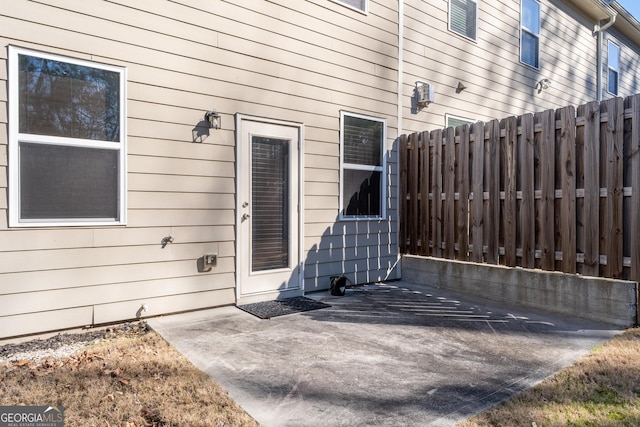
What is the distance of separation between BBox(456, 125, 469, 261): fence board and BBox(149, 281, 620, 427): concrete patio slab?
2.51 ft

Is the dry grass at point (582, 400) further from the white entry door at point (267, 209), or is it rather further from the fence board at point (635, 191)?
the white entry door at point (267, 209)

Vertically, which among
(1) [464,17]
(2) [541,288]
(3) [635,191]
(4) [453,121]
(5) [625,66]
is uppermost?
(5) [625,66]

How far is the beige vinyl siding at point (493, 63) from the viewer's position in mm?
5973

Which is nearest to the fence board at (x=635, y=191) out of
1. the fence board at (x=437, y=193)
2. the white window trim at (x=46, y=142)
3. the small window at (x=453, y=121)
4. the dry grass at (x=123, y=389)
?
the fence board at (x=437, y=193)

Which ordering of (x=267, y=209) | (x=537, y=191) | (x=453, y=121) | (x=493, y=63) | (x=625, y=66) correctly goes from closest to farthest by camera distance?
(x=537, y=191) → (x=267, y=209) → (x=453, y=121) → (x=493, y=63) → (x=625, y=66)

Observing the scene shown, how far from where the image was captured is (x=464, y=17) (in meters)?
6.63

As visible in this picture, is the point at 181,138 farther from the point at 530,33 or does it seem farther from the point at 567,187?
the point at 530,33

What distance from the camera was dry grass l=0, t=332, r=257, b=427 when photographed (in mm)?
1990

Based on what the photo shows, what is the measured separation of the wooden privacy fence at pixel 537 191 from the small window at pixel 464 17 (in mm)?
2323

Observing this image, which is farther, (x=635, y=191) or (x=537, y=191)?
(x=537, y=191)

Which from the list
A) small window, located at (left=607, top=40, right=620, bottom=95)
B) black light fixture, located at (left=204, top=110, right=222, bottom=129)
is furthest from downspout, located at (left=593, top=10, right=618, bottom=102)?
black light fixture, located at (left=204, top=110, right=222, bottom=129)

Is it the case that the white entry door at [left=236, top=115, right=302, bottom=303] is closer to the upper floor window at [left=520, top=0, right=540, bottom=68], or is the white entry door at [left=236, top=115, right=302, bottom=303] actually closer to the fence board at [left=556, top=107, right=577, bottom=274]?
the fence board at [left=556, top=107, right=577, bottom=274]

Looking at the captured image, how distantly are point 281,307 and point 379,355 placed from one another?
1503 millimetres

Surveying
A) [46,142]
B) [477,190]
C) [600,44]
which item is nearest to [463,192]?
[477,190]
